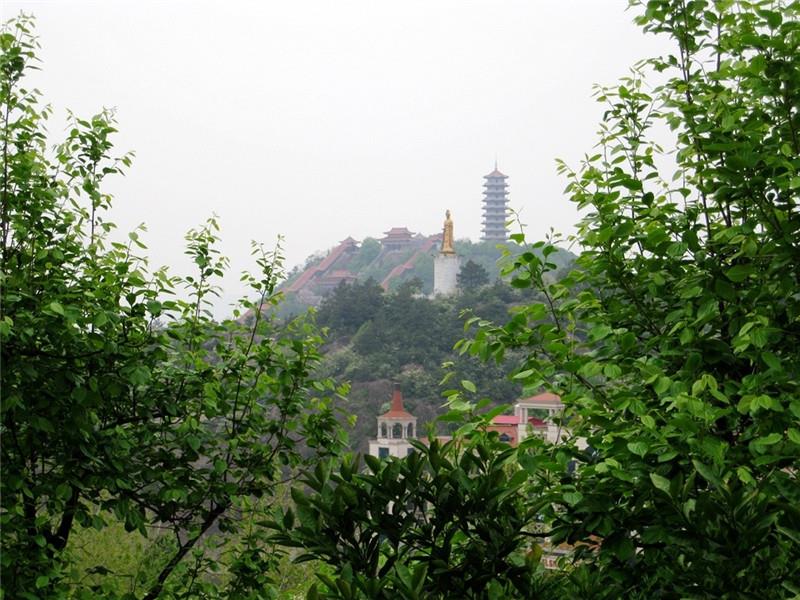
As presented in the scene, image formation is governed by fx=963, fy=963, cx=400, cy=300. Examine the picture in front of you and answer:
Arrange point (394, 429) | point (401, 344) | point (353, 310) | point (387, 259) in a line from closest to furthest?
point (394, 429) → point (401, 344) → point (353, 310) → point (387, 259)

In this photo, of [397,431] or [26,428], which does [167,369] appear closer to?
[26,428]

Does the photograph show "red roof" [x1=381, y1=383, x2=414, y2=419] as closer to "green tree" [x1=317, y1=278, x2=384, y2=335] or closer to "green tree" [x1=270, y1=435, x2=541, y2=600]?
"green tree" [x1=317, y1=278, x2=384, y2=335]

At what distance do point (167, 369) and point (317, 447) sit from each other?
0.77m

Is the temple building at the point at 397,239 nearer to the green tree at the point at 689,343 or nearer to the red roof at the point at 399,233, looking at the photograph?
the red roof at the point at 399,233

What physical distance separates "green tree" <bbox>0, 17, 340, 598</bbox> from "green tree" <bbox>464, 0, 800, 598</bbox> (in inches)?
53.4

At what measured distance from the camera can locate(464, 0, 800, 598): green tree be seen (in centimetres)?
236

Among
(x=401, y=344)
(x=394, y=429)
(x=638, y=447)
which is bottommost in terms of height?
(x=638, y=447)

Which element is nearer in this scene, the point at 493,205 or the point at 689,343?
the point at 689,343

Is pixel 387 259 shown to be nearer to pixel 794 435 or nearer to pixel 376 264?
pixel 376 264

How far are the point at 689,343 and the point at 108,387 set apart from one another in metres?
2.09

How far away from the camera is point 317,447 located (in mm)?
4254

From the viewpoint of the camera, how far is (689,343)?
3127 mm

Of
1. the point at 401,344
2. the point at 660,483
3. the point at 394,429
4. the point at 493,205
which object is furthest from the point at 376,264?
the point at 660,483

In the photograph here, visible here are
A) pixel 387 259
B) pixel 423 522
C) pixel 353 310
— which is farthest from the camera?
pixel 387 259
